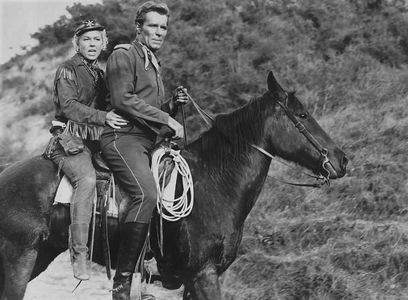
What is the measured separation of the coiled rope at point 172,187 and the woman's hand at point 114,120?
0.36m

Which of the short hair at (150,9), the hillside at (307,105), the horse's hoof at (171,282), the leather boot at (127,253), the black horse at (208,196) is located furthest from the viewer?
the hillside at (307,105)

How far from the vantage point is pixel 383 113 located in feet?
29.6

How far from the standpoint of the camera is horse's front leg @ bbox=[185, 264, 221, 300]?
4.25m

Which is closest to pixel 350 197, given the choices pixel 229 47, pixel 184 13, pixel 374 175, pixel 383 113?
pixel 374 175

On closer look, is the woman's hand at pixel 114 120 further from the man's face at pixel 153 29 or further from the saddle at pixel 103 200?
the man's face at pixel 153 29

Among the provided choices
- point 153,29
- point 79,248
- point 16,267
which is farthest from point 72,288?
point 153,29

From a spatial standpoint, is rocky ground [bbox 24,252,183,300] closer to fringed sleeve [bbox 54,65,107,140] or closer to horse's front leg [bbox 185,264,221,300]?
horse's front leg [bbox 185,264,221,300]

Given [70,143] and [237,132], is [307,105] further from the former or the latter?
[70,143]

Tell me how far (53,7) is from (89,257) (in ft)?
60.7

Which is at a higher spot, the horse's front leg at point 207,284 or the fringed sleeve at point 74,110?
the fringed sleeve at point 74,110

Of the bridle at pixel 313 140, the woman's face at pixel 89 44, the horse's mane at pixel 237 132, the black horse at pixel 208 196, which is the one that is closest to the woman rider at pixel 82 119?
the woman's face at pixel 89 44

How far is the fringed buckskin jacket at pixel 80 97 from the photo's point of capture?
4380mm

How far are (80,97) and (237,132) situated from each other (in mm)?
1338

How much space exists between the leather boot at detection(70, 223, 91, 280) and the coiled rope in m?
0.60
